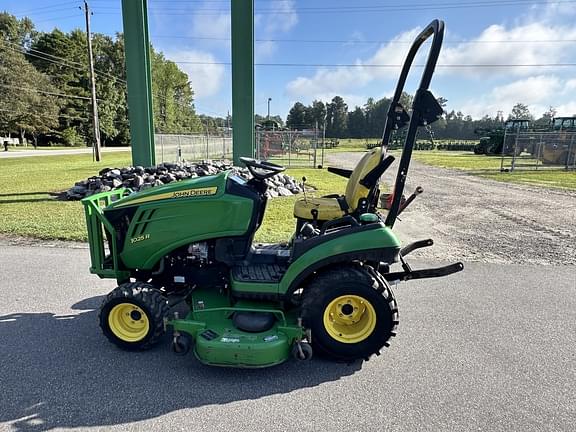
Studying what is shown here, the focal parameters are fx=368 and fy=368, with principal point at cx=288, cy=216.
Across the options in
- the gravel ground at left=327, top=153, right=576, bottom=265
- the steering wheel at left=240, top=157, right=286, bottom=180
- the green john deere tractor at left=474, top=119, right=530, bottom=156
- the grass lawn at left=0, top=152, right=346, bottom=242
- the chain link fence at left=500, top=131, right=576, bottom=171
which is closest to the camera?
the steering wheel at left=240, top=157, right=286, bottom=180

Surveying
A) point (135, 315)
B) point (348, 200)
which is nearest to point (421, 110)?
point (348, 200)

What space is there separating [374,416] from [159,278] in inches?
80.0

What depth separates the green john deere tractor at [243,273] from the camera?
2693mm

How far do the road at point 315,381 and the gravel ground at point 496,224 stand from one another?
202cm

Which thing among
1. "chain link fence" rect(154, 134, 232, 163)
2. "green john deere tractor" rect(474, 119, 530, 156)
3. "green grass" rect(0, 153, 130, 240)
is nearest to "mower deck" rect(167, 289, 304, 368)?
"green grass" rect(0, 153, 130, 240)

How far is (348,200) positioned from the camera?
3.60 metres

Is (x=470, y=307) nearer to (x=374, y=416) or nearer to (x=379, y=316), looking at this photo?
(x=379, y=316)

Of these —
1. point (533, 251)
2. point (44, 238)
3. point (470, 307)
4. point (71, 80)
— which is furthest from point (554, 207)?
point (71, 80)

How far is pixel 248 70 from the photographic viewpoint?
1041cm

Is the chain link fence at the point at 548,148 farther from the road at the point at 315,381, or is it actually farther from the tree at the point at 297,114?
the tree at the point at 297,114

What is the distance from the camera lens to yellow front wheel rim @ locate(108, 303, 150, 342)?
2.84m

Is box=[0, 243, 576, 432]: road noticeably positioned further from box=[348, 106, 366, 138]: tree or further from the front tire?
box=[348, 106, 366, 138]: tree

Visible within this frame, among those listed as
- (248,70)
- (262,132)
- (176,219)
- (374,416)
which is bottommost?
(374,416)

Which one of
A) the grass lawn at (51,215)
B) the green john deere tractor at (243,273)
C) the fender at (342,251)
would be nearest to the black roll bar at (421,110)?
Answer: the green john deere tractor at (243,273)
